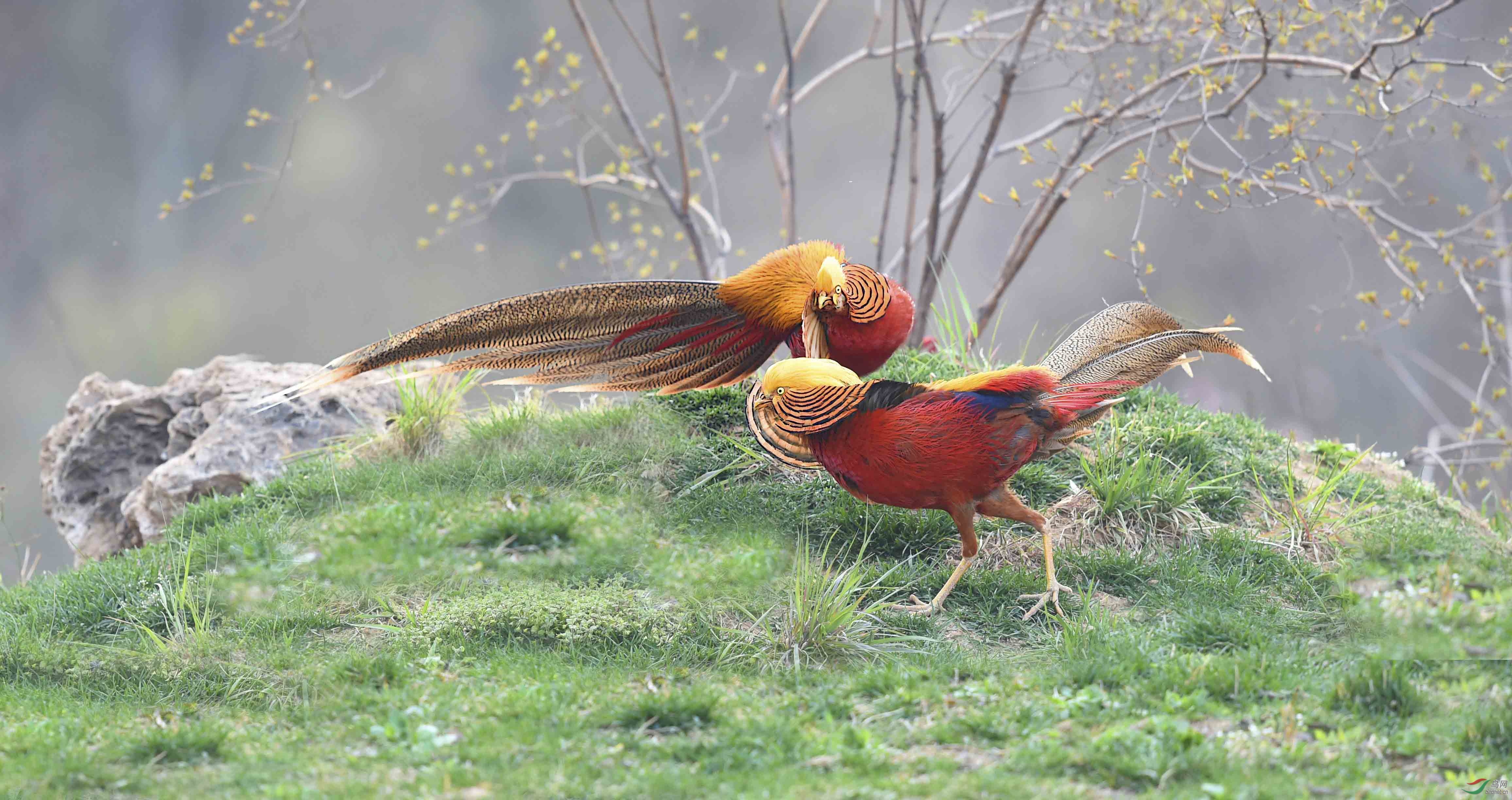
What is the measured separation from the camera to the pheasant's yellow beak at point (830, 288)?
462 cm

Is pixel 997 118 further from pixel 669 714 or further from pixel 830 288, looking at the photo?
pixel 669 714

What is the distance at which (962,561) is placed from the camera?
4.32 metres

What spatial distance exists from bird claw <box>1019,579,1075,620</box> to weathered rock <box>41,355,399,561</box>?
362 centimetres

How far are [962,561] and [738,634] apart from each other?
2.94ft

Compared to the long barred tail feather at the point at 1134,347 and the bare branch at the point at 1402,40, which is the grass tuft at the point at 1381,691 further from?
the bare branch at the point at 1402,40

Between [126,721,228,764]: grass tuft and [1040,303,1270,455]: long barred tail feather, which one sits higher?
[1040,303,1270,455]: long barred tail feather

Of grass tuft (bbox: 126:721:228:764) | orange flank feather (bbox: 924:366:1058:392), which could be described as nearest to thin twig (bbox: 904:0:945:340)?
orange flank feather (bbox: 924:366:1058:392)

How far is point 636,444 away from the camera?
17.7ft

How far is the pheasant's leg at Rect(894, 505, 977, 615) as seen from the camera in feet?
13.4

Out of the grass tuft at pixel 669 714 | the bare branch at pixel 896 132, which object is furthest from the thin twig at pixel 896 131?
the grass tuft at pixel 669 714

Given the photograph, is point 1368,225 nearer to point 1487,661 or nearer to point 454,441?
point 1487,661

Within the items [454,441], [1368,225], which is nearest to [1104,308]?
[1368,225]

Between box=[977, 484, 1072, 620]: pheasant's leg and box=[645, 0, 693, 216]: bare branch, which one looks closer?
box=[977, 484, 1072, 620]: pheasant's leg

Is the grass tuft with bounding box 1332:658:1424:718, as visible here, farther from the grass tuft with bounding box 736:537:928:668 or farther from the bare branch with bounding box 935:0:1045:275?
the bare branch with bounding box 935:0:1045:275
